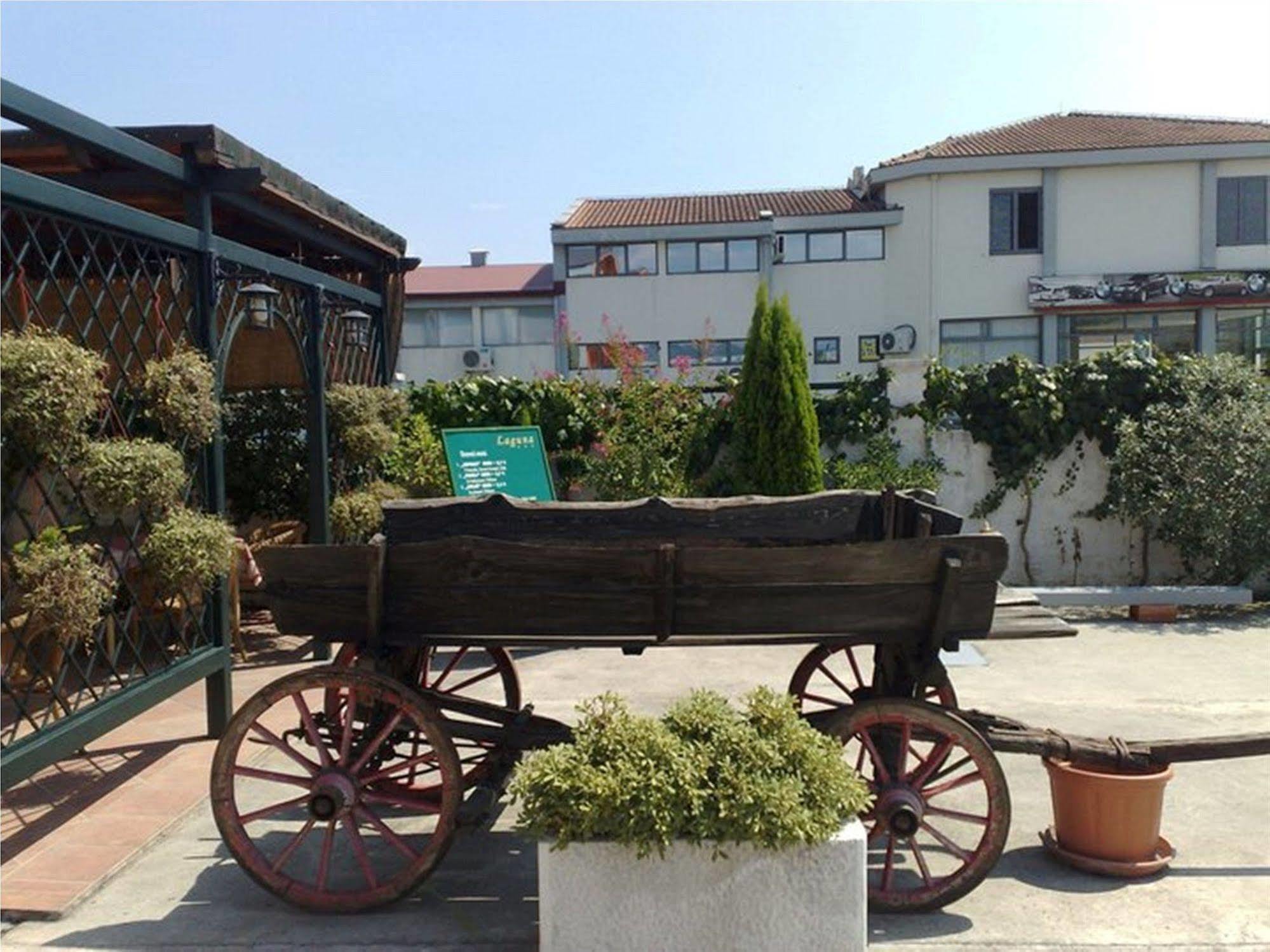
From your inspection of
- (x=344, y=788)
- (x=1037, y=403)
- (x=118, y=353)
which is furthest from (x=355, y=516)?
A: (x=1037, y=403)

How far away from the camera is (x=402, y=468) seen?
1002 cm

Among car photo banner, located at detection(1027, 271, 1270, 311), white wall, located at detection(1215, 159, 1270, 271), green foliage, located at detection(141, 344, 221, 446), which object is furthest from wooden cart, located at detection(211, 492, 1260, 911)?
white wall, located at detection(1215, 159, 1270, 271)

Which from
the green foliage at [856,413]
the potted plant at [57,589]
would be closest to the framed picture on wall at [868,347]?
the green foliage at [856,413]

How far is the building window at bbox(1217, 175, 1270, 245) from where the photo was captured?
2539cm

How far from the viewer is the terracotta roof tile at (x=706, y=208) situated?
91.0ft

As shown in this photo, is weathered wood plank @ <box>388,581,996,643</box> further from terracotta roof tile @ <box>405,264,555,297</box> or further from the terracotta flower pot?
terracotta roof tile @ <box>405,264,555,297</box>

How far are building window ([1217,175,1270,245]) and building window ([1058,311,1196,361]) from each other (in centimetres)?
191

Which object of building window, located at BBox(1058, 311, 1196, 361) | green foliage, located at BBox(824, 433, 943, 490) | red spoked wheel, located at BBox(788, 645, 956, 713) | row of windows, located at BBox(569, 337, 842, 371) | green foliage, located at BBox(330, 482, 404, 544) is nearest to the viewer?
red spoked wheel, located at BBox(788, 645, 956, 713)

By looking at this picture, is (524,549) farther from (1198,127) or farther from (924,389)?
(1198,127)

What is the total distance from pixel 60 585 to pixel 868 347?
24.2 m

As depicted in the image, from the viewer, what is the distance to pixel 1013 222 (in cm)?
2598

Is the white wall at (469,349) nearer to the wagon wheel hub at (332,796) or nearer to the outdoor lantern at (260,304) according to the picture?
the outdoor lantern at (260,304)

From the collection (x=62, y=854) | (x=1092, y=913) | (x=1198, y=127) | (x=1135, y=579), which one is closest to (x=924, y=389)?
(x=1135, y=579)

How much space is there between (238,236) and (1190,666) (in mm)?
7991
